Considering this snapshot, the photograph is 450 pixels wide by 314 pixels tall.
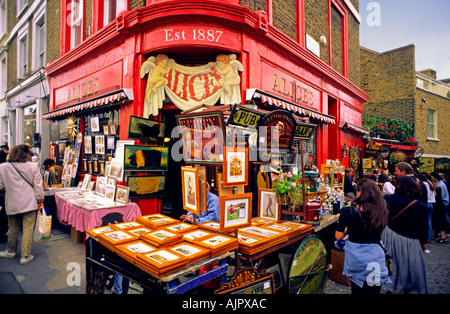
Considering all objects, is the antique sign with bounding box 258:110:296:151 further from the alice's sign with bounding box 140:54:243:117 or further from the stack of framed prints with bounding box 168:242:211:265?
the stack of framed prints with bounding box 168:242:211:265

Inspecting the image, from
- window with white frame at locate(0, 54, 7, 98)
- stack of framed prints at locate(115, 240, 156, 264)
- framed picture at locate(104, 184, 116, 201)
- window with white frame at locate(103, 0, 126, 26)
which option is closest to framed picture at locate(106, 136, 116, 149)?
framed picture at locate(104, 184, 116, 201)

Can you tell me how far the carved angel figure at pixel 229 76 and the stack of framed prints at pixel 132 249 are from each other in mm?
4002

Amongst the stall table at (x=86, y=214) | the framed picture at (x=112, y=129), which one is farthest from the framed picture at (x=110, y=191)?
the framed picture at (x=112, y=129)

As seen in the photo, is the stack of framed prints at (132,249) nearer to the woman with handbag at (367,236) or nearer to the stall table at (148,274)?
the stall table at (148,274)

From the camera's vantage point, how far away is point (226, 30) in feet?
18.9

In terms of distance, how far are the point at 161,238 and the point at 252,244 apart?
1035 mm

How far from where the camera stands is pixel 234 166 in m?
3.19

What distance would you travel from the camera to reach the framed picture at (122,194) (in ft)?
17.8

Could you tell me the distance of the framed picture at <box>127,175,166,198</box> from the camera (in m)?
5.78

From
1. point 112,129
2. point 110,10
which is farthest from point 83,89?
point 110,10

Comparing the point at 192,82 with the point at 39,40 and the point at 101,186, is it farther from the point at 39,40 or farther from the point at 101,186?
the point at 39,40
